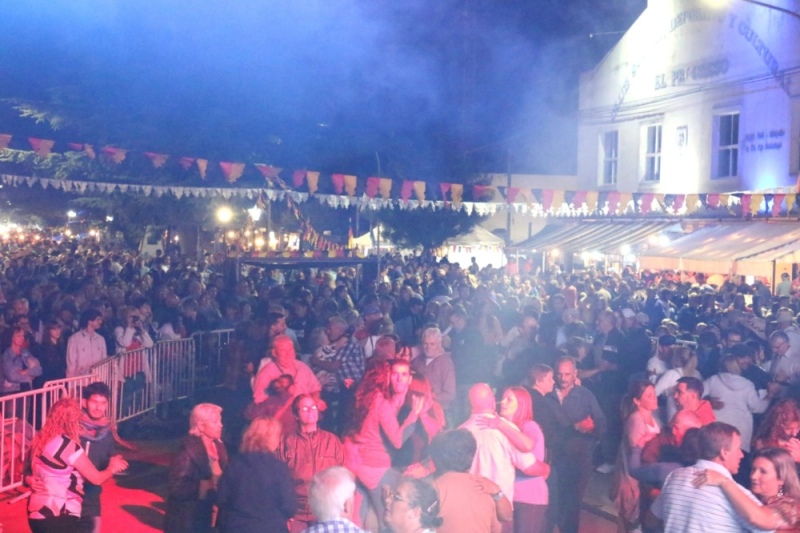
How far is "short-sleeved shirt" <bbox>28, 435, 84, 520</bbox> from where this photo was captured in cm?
528

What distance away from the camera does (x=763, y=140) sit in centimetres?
2111

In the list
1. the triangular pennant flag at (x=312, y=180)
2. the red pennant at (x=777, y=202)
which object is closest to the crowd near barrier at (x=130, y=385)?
the triangular pennant flag at (x=312, y=180)

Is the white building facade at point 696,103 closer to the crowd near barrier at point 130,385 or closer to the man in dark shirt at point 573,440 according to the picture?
the crowd near barrier at point 130,385

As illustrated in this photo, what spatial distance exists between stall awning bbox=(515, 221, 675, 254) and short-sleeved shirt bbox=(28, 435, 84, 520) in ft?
62.3

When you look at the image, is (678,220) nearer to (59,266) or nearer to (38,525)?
(59,266)

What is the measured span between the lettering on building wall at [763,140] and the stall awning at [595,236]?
2893mm

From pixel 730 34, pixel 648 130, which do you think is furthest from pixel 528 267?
pixel 730 34

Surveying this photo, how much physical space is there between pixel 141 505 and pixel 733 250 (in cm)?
1422

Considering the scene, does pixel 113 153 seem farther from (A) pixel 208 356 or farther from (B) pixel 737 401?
(B) pixel 737 401

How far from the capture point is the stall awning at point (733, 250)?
57.7ft

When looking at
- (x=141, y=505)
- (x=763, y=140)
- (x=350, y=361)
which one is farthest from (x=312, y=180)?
(x=763, y=140)

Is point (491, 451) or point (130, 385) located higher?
point (491, 451)

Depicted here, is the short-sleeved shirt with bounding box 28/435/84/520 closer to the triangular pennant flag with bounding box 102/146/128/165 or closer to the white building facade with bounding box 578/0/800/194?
the triangular pennant flag with bounding box 102/146/128/165

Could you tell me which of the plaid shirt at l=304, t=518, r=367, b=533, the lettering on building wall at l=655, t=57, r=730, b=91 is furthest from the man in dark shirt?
the lettering on building wall at l=655, t=57, r=730, b=91
